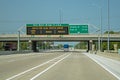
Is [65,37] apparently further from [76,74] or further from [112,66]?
[76,74]

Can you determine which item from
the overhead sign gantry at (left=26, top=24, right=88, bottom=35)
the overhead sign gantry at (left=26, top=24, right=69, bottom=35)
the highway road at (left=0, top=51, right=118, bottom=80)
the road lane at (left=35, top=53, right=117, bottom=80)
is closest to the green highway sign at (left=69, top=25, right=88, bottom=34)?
the overhead sign gantry at (left=26, top=24, right=88, bottom=35)

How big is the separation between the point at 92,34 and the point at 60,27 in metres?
15.3

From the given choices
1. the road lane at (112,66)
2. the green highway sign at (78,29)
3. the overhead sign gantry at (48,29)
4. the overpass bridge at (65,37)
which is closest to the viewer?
the road lane at (112,66)

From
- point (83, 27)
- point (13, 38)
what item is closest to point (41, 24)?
point (83, 27)

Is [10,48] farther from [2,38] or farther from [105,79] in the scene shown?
[105,79]

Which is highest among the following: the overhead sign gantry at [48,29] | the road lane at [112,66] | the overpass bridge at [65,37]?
the overhead sign gantry at [48,29]

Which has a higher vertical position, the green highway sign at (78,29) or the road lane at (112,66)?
the green highway sign at (78,29)

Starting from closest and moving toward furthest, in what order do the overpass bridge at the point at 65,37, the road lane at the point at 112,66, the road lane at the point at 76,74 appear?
the road lane at the point at 76,74
the road lane at the point at 112,66
the overpass bridge at the point at 65,37

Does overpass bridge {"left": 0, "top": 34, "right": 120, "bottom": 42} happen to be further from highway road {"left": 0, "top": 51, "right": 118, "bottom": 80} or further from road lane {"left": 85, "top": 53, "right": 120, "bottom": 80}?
highway road {"left": 0, "top": 51, "right": 118, "bottom": 80}

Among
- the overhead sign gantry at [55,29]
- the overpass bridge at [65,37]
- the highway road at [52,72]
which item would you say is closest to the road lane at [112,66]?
the highway road at [52,72]

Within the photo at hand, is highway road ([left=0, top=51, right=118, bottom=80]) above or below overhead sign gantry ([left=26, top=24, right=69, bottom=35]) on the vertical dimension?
below

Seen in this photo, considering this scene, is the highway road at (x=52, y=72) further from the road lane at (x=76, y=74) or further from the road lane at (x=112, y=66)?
the road lane at (x=112, y=66)

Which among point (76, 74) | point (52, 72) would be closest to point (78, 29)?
point (52, 72)

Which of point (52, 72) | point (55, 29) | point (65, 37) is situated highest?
point (55, 29)
